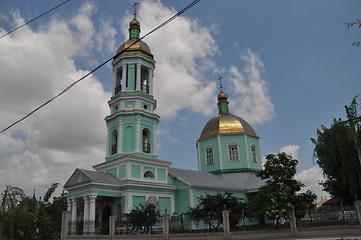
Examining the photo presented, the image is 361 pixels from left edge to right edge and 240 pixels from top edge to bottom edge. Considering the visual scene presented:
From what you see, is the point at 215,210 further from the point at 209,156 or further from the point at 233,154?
the point at 209,156

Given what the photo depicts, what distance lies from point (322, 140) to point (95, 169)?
55.4 feet

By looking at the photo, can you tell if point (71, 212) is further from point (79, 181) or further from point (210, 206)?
point (210, 206)

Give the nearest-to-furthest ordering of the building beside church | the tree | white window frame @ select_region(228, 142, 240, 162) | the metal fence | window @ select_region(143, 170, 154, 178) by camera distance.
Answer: the metal fence < the tree < the building beside church < window @ select_region(143, 170, 154, 178) < white window frame @ select_region(228, 142, 240, 162)

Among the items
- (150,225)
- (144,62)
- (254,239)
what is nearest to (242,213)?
(254,239)

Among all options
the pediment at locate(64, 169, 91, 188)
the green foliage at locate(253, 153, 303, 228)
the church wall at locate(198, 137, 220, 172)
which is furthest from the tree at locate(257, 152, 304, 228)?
the church wall at locate(198, 137, 220, 172)

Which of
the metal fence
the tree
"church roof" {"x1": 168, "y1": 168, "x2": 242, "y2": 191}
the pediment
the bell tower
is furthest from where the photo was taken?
"church roof" {"x1": 168, "y1": 168, "x2": 242, "y2": 191}

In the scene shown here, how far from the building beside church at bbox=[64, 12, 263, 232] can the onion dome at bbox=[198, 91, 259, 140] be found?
535 cm

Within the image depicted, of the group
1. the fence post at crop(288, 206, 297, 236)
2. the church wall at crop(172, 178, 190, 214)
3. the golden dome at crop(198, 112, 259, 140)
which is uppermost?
the golden dome at crop(198, 112, 259, 140)

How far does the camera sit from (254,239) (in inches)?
610

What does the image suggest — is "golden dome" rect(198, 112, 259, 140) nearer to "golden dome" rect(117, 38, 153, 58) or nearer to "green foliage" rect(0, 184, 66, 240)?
"golden dome" rect(117, 38, 153, 58)

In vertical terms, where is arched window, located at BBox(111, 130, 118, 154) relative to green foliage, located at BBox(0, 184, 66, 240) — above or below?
above

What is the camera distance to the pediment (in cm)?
2293

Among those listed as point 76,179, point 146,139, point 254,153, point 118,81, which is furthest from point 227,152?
point 76,179

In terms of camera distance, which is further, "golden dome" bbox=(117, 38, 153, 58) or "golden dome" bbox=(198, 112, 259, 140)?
"golden dome" bbox=(198, 112, 259, 140)
